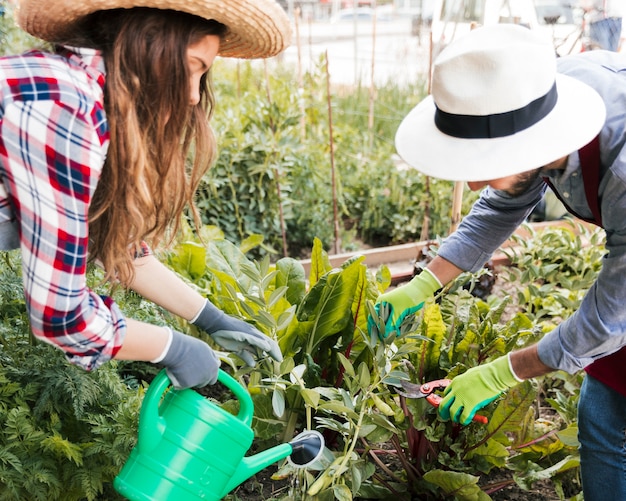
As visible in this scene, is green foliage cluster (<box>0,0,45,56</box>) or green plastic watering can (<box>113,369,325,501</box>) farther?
green foliage cluster (<box>0,0,45,56</box>)

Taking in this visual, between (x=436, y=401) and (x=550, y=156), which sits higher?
(x=550, y=156)

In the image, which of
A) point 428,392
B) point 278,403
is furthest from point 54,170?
point 428,392

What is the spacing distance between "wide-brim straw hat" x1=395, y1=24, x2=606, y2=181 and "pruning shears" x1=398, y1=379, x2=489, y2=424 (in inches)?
23.8

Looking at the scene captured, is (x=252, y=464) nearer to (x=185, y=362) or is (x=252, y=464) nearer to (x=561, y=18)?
(x=185, y=362)

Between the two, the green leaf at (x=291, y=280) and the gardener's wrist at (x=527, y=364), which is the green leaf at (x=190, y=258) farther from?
the gardener's wrist at (x=527, y=364)

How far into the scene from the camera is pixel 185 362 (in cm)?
128

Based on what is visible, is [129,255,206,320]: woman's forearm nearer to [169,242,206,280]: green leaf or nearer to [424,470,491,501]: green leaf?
[424,470,491,501]: green leaf

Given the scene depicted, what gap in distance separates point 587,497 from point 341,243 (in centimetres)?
217

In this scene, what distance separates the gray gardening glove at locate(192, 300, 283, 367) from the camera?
154 cm

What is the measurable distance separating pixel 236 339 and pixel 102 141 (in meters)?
0.62

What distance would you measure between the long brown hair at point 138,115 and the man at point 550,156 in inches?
20.2

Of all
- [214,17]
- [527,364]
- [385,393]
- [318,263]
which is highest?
[214,17]

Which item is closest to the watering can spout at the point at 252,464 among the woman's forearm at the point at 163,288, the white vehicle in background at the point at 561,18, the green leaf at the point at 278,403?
the green leaf at the point at 278,403

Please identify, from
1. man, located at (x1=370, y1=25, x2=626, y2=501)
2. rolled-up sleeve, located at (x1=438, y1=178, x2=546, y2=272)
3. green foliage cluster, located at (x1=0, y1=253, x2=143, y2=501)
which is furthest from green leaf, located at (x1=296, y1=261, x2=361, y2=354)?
green foliage cluster, located at (x1=0, y1=253, x2=143, y2=501)
